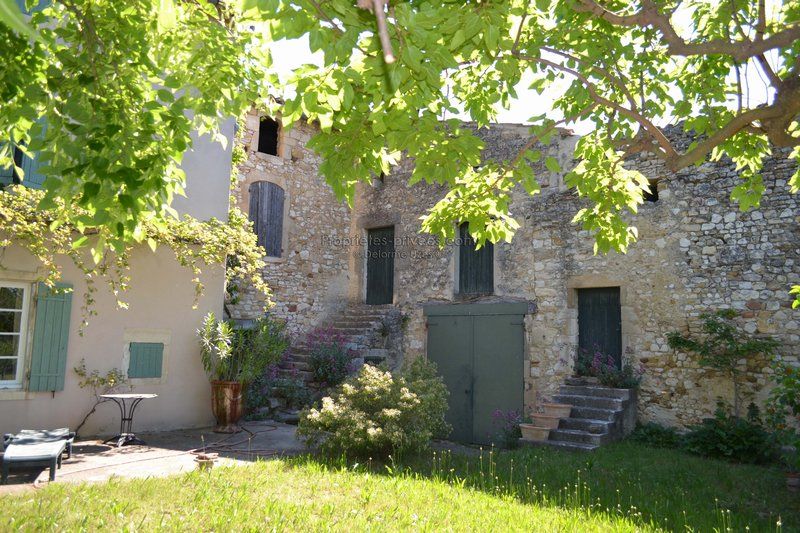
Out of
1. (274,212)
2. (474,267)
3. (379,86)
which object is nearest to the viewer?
(379,86)

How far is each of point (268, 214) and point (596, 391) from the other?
22.5 feet

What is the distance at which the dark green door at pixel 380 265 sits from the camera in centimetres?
1202

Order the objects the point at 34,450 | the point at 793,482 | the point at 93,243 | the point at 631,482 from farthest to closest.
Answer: the point at 93,243, the point at 631,482, the point at 793,482, the point at 34,450

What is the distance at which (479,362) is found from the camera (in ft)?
33.3

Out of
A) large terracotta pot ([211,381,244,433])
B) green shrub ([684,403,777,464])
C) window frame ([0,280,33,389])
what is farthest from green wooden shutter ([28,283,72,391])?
green shrub ([684,403,777,464])

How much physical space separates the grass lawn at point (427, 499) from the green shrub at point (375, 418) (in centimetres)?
29

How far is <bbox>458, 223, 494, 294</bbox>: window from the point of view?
10453mm

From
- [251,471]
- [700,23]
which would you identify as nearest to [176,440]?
[251,471]

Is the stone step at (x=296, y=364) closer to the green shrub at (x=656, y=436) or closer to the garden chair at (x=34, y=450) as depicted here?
the garden chair at (x=34, y=450)

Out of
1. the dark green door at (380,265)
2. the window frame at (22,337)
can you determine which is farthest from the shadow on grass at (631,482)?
the dark green door at (380,265)

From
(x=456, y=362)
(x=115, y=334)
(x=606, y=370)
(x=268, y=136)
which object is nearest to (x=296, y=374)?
(x=456, y=362)

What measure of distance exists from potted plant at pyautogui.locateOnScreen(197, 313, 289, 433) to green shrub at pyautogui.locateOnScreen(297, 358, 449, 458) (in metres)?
1.93

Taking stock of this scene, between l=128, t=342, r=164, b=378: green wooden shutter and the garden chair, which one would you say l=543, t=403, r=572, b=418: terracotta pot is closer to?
l=128, t=342, r=164, b=378: green wooden shutter

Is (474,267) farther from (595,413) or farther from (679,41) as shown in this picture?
(679,41)
